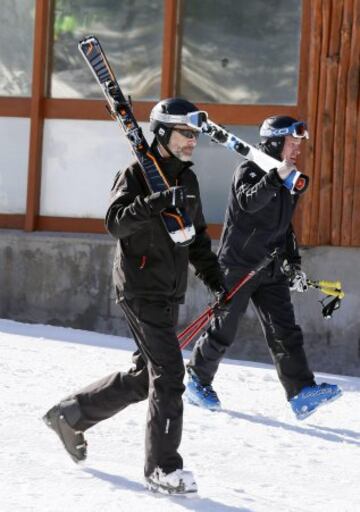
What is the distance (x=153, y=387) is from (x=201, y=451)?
993 millimetres

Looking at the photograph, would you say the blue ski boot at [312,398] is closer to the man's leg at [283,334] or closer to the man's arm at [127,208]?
the man's leg at [283,334]

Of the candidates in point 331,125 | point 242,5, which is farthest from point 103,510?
point 242,5

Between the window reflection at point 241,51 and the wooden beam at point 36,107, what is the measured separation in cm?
121

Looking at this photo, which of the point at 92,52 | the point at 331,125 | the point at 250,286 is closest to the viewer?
the point at 92,52

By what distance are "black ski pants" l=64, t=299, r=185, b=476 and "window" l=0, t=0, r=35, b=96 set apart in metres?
5.56

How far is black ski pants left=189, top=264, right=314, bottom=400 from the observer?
713 cm

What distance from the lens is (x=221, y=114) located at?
32.5 feet

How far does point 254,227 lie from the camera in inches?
282

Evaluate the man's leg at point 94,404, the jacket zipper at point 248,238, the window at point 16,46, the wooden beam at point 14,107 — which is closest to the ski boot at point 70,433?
the man's leg at point 94,404

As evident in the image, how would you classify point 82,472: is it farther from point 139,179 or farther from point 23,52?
point 23,52

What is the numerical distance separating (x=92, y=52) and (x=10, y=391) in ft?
7.72

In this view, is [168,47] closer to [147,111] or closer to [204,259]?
[147,111]

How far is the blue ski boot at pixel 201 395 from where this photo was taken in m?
7.22

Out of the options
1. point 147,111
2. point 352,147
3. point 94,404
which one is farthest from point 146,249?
point 147,111
